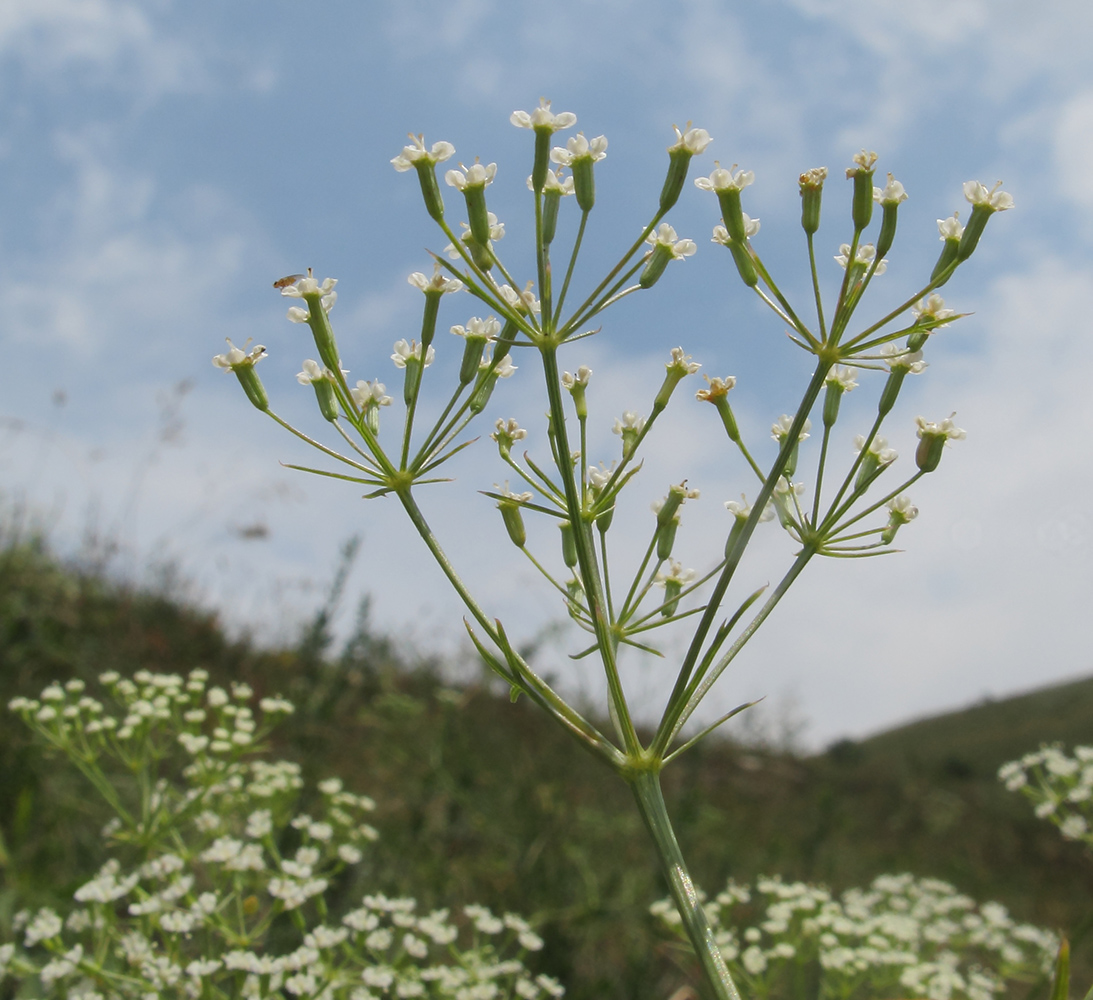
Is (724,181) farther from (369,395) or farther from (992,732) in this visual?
(992,732)

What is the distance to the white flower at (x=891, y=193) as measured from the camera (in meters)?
1.82

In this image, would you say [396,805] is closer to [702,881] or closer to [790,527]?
[702,881]

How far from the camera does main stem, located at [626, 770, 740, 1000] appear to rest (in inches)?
60.9

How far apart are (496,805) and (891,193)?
5.10 metres

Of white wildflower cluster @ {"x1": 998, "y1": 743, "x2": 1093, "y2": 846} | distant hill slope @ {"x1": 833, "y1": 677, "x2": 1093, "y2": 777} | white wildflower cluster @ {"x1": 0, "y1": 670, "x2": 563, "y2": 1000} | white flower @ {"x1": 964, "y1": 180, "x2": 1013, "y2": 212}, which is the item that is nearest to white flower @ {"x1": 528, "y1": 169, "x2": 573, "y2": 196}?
white flower @ {"x1": 964, "y1": 180, "x2": 1013, "y2": 212}

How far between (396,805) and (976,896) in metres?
6.55

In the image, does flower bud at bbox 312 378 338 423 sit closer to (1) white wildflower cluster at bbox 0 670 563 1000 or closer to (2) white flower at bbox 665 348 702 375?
(2) white flower at bbox 665 348 702 375

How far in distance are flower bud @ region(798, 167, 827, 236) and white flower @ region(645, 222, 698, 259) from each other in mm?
242

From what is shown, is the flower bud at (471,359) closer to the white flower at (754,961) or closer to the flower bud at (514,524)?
the flower bud at (514,524)

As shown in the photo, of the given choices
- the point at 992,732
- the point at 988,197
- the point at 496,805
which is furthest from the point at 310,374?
the point at 992,732

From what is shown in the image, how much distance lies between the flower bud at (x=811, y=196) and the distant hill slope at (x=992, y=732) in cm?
1459

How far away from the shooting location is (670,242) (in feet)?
6.22

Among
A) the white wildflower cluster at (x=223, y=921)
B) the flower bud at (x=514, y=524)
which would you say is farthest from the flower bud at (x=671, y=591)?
the white wildflower cluster at (x=223, y=921)

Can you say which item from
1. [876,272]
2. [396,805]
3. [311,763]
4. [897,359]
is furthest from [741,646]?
[396,805]
